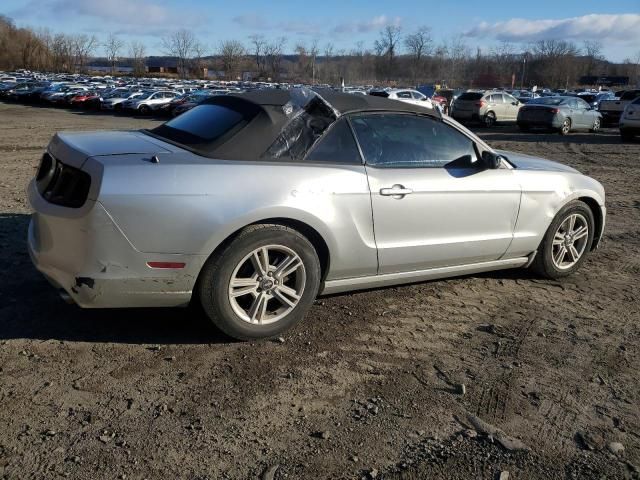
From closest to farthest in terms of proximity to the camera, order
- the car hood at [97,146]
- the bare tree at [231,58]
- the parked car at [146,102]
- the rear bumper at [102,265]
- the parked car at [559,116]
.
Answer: the rear bumper at [102,265]
the car hood at [97,146]
the parked car at [559,116]
the parked car at [146,102]
the bare tree at [231,58]

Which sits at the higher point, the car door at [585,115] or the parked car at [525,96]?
the parked car at [525,96]

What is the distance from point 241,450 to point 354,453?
53 centimetres

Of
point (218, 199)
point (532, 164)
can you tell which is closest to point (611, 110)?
point (532, 164)

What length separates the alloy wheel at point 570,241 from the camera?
5.35m

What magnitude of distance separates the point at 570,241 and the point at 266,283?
3.00 metres

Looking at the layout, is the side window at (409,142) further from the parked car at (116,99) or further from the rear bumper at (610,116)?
the parked car at (116,99)

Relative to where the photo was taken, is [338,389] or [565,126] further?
[565,126]

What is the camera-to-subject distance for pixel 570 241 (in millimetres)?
5434

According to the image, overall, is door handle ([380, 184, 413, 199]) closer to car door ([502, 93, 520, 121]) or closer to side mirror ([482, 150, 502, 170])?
side mirror ([482, 150, 502, 170])

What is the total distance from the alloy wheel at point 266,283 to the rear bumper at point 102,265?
31cm

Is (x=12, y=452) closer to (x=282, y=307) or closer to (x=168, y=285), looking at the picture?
(x=168, y=285)

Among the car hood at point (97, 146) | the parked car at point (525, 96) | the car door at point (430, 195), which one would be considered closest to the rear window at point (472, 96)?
the parked car at point (525, 96)

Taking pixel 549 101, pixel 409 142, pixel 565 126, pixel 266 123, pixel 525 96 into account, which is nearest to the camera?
pixel 266 123

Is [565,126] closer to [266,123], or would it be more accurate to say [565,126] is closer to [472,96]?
[472,96]
